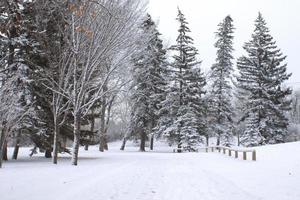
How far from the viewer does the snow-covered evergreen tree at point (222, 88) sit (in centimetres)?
4559

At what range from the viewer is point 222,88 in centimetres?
4572

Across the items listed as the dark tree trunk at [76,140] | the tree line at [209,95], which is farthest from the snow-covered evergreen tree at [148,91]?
the dark tree trunk at [76,140]

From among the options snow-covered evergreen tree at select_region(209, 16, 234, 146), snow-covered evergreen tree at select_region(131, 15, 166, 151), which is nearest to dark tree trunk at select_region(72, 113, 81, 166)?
snow-covered evergreen tree at select_region(131, 15, 166, 151)

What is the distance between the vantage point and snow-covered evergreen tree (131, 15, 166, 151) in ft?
138

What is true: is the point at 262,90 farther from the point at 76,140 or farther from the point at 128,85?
the point at 76,140

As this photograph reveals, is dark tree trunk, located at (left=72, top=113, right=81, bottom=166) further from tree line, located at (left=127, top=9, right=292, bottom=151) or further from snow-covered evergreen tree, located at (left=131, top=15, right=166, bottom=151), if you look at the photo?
snow-covered evergreen tree, located at (left=131, top=15, right=166, bottom=151)

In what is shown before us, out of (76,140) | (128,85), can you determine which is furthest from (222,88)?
(76,140)

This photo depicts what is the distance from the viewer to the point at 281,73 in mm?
39781

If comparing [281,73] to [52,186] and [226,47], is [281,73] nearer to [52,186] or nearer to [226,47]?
[226,47]

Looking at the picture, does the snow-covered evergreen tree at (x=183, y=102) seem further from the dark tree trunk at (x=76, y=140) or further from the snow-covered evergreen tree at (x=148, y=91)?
the dark tree trunk at (x=76, y=140)

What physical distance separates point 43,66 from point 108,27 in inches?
229

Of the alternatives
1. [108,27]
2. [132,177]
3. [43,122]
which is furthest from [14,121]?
[132,177]

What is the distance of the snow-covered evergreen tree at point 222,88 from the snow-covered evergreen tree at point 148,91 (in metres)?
6.84

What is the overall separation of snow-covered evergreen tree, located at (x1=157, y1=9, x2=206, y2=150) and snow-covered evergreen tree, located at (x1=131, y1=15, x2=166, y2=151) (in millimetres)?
1497
